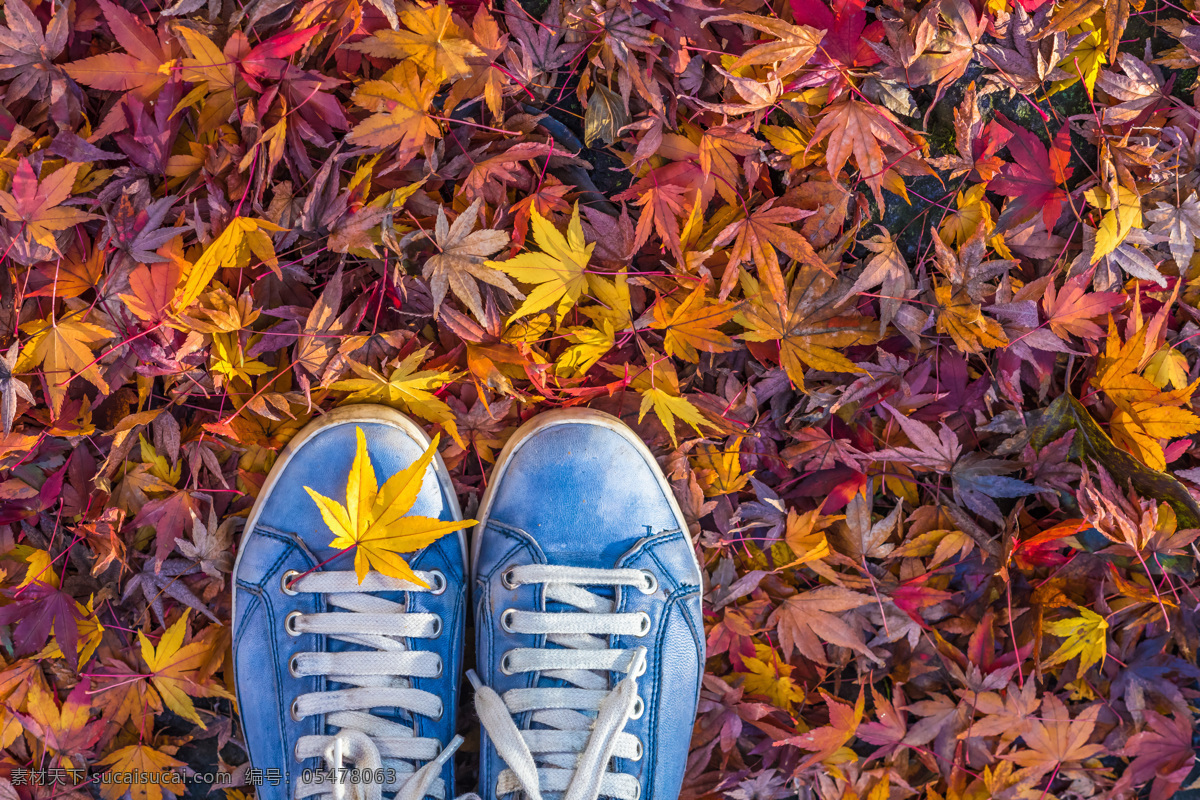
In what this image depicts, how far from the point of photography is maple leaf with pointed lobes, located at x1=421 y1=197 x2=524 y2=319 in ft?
3.24

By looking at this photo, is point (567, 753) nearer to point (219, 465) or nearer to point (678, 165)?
point (219, 465)

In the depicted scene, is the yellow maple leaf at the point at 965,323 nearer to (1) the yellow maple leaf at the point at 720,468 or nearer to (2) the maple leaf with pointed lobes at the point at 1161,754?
(1) the yellow maple leaf at the point at 720,468

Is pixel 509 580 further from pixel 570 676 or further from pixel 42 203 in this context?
pixel 42 203

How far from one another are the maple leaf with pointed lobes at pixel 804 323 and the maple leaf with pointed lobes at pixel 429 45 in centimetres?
53

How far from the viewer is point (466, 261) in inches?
39.3

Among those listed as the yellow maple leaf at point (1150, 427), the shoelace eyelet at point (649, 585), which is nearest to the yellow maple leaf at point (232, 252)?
the shoelace eyelet at point (649, 585)

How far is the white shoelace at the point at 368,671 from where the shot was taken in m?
1.17

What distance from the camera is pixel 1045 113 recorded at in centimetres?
116

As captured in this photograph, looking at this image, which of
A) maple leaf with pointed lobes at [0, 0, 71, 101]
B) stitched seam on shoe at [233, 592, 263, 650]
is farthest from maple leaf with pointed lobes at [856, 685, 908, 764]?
maple leaf with pointed lobes at [0, 0, 71, 101]

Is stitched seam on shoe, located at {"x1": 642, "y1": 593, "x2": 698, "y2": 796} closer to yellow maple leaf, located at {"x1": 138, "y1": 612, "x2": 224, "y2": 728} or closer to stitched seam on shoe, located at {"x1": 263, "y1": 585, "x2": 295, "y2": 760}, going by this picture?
stitched seam on shoe, located at {"x1": 263, "y1": 585, "x2": 295, "y2": 760}

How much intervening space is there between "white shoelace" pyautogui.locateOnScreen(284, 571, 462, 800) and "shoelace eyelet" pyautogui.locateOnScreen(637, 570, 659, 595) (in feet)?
1.17

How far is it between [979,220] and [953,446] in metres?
0.38

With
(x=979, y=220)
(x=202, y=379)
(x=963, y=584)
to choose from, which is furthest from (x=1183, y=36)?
(x=202, y=379)

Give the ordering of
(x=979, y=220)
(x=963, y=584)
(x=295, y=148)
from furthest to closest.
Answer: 1. (x=963, y=584)
2. (x=979, y=220)
3. (x=295, y=148)
